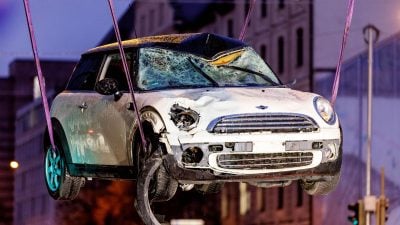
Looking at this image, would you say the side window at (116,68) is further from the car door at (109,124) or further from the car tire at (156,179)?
the car tire at (156,179)

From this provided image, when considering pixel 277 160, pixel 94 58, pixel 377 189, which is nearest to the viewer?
pixel 277 160

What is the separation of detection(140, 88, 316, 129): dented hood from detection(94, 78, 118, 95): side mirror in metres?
0.32

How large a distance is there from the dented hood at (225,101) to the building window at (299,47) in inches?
2526

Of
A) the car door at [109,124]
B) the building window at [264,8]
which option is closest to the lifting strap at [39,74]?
the car door at [109,124]

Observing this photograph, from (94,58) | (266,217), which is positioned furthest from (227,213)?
(94,58)

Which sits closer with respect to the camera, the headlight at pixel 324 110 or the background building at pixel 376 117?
the headlight at pixel 324 110

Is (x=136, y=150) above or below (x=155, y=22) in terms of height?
A: below

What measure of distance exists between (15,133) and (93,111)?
73495 mm

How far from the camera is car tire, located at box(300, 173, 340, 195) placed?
15.0 metres

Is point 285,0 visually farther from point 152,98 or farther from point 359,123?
point 152,98

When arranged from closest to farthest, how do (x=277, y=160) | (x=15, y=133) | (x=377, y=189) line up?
1. (x=277, y=160)
2. (x=377, y=189)
3. (x=15, y=133)

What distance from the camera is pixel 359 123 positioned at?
72875 millimetres

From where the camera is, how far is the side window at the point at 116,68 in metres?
15.6

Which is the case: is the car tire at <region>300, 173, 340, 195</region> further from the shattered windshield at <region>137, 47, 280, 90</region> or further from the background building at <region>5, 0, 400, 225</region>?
the background building at <region>5, 0, 400, 225</region>
